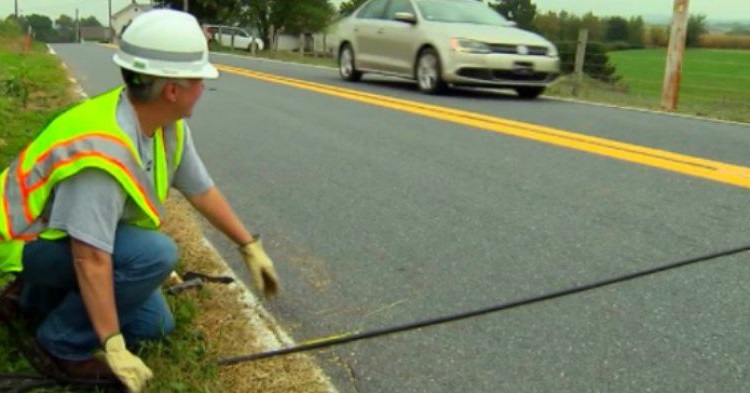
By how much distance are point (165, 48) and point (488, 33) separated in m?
9.74

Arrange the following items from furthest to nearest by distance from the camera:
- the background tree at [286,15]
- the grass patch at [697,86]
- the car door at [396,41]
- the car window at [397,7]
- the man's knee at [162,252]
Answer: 1. the background tree at [286,15]
2. the car window at [397,7]
3. the car door at [396,41]
4. the grass patch at [697,86]
5. the man's knee at [162,252]

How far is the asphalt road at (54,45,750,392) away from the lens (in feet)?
9.45

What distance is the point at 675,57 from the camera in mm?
11773

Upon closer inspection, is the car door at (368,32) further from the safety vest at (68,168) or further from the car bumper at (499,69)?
the safety vest at (68,168)

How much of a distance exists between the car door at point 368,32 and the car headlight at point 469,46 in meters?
2.24

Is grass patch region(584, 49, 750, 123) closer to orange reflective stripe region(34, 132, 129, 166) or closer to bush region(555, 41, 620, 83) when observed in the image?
bush region(555, 41, 620, 83)

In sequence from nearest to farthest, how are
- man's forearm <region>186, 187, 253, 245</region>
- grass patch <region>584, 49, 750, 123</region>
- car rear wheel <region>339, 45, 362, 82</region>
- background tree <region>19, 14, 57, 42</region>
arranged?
man's forearm <region>186, 187, 253, 245</region> → grass patch <region>584, 49, 750, 123</region> → car rear wheel <region>339, 45, 362, 82</region> → background tree <region>19, 14, 57, 42</region>

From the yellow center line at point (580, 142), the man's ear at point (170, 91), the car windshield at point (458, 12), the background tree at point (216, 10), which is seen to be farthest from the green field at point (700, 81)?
the background tree at point (216, 10)

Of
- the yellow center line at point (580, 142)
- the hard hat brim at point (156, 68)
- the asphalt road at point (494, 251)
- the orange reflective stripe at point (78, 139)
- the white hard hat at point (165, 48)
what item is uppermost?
the white hard hat at point (165, 48)

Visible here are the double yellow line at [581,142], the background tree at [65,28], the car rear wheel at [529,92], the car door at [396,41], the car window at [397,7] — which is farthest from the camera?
the background tree at [65,28]

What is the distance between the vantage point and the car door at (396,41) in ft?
41.2

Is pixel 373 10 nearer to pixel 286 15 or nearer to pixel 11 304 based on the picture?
pixel 11 304

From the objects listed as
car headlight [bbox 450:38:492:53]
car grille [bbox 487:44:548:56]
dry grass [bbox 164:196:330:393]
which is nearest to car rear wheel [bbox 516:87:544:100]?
car grille [bbox 487:44:548:56]

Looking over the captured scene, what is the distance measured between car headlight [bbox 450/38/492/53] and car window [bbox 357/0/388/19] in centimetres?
242
